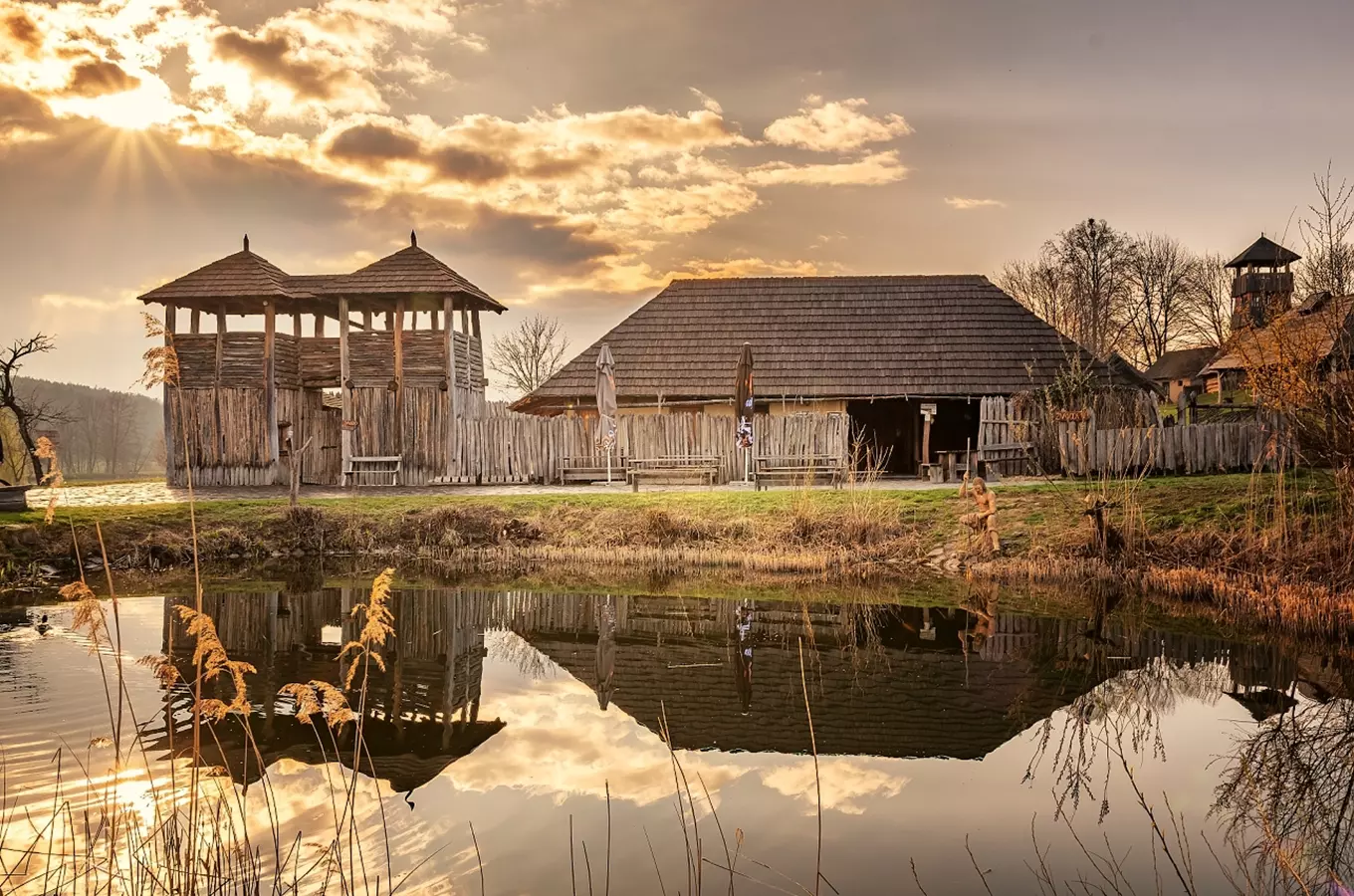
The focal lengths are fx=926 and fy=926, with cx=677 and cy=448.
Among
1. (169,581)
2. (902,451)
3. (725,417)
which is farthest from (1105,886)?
(902,451)

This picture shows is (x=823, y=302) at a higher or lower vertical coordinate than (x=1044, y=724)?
higher

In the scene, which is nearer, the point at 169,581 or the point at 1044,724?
the point at 1044,724

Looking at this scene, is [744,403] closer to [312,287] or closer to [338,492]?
[338,492]

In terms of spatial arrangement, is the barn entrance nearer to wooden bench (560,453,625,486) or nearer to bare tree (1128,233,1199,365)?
wooden bench (560,453,625,486)

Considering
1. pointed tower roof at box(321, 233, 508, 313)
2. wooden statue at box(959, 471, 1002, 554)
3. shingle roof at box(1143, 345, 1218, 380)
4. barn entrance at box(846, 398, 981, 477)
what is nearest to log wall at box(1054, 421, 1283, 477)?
wooden statue at box(959, 471, 1002, 554)

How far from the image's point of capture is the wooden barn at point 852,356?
2550 centimetres

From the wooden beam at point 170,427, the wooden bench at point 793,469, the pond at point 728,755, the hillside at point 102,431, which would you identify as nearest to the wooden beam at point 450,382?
the wooden beam at point 170,427

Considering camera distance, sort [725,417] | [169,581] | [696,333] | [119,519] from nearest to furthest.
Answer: [169,581]
[119,519]
[725,417]
[696,333]

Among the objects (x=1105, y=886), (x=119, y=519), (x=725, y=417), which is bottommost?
(x=1105, y=886)

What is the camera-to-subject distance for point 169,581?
14.7 m

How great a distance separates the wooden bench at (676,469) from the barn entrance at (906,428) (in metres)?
5.45

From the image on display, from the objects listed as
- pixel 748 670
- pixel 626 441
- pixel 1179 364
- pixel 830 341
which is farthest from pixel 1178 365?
pixel 748 670

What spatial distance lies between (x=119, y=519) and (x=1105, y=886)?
58.1 ft

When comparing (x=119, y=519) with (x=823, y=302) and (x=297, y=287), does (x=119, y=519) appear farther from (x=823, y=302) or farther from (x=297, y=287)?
(x=823, y=302)
